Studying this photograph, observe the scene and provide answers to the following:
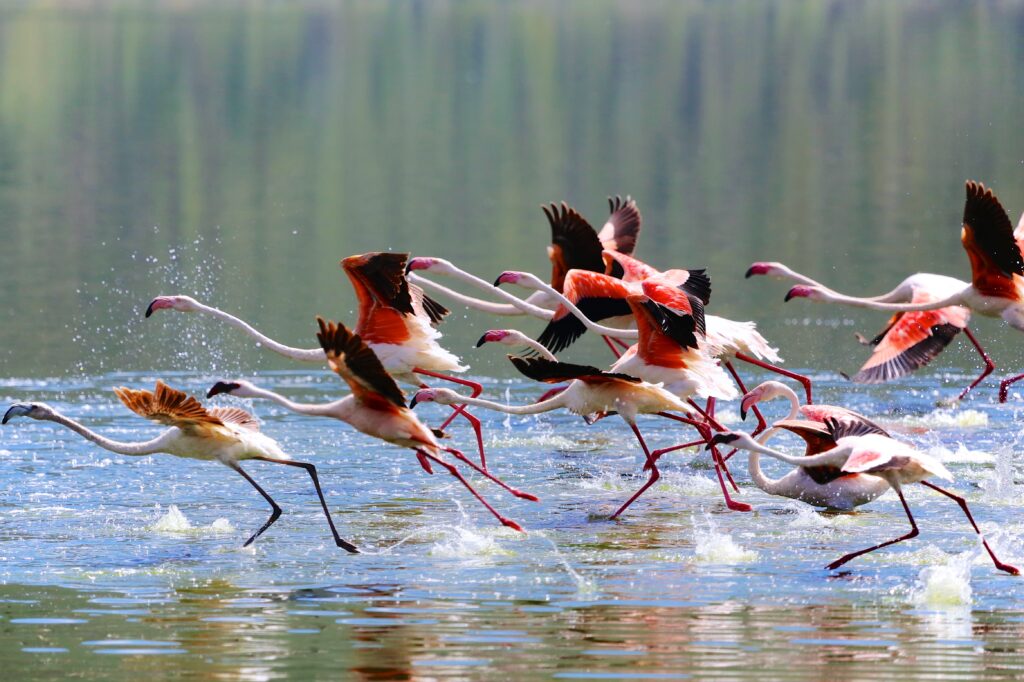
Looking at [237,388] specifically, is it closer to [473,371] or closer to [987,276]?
[987,276]

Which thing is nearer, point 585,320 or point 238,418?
point 238,418

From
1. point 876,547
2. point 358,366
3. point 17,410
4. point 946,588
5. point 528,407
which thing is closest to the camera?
point 946,588

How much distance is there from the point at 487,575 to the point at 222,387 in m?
1.93

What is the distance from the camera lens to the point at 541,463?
14172 millimetres

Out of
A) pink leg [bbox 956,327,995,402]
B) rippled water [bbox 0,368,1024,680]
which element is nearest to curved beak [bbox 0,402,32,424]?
rippled water [bbox 0,368,1024,680]

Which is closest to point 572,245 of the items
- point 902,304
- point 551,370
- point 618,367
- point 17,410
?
point 618,367

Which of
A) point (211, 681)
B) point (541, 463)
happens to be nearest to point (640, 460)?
point (541, 463)

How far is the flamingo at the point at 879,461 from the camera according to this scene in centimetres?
1007

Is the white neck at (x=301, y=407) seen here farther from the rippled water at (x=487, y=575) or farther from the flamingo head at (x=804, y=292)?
the flamingo head at (x=804, y=292)

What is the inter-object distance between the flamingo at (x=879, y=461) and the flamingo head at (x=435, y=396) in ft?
8.62

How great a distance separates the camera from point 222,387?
10.6 metres

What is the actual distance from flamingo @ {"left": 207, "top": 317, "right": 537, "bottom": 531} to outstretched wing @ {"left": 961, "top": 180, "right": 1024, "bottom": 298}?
4138mm

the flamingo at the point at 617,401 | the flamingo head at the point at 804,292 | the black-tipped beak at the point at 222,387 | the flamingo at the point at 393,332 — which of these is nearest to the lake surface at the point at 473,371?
the flamingo at the point at 617,401

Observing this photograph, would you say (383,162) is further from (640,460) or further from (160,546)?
(160,546)
